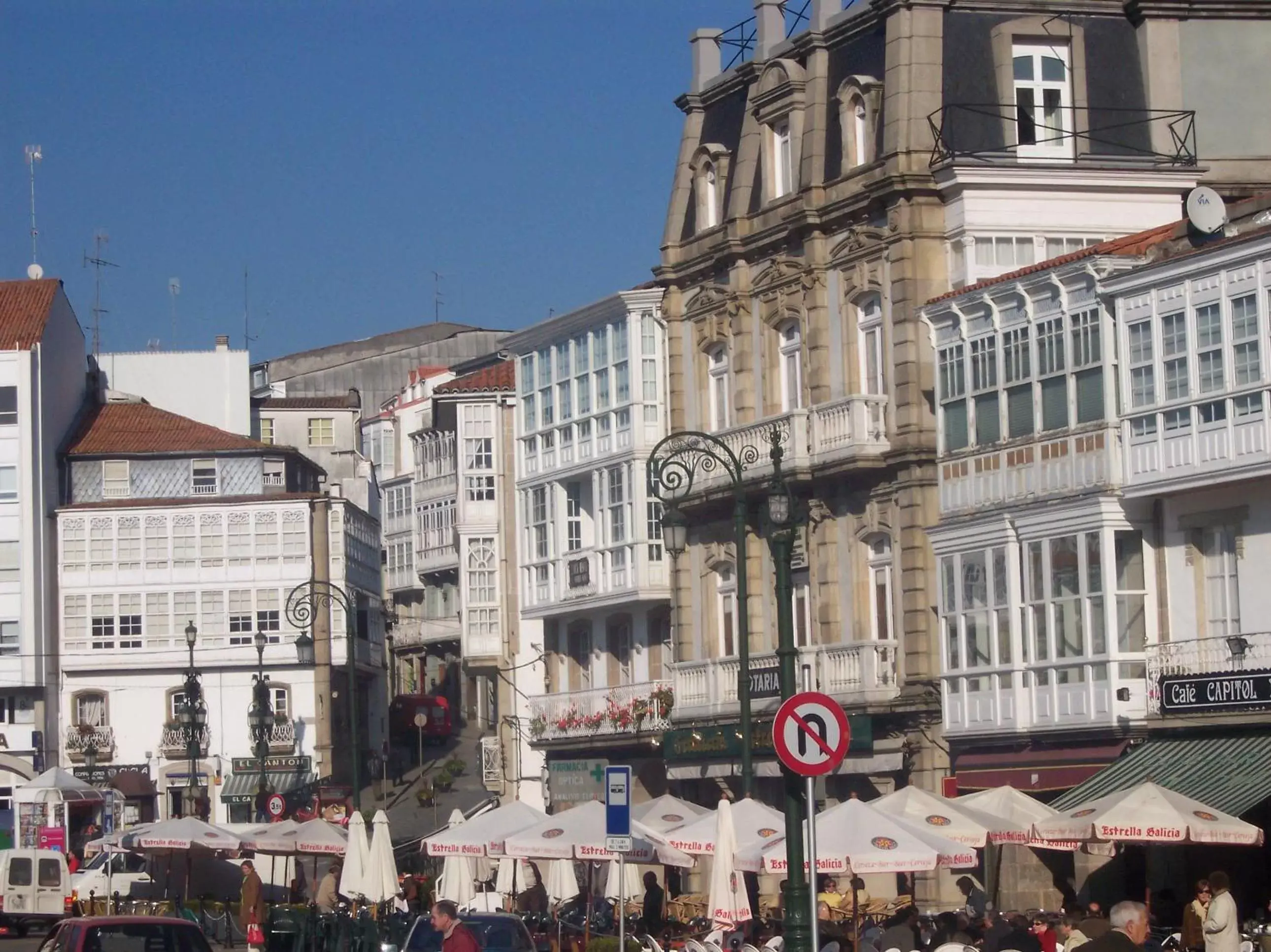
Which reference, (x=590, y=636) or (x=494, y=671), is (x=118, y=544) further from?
(x=590, y=636)

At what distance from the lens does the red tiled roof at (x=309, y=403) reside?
96188mm

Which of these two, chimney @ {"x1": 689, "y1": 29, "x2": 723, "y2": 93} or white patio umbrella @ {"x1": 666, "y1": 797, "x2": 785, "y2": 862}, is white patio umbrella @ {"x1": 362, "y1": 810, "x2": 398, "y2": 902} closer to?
white patio umbrella @ {"x1": 666, "y1": 797, "x2": 785, "y2": 862}

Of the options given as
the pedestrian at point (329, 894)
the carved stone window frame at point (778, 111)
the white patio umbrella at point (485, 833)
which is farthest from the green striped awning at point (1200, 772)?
the carved stone window frame at point (778, 111)

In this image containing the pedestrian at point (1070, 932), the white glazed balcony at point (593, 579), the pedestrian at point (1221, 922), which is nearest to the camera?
the pedestrian at point (1070, 932)

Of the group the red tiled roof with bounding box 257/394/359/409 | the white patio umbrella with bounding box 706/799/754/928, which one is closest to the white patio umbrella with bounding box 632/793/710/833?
the white patio umbrella with bounding box 706/799/754/928

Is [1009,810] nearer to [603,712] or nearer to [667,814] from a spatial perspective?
[667,814]

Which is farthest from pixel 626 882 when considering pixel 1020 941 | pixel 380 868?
pixel 1020 941

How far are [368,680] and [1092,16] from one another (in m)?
47.6

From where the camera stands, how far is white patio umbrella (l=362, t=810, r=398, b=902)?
36.6 meters

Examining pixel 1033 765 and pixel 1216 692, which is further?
pixel 1033 765

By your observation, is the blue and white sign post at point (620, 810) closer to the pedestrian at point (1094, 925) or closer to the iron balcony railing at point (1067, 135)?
the pedestrian at point (1094, 925)

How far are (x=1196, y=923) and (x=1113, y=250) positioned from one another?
11.6m

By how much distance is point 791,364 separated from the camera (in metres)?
44.3

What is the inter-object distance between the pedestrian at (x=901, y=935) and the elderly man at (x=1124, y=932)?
13.5 metres
